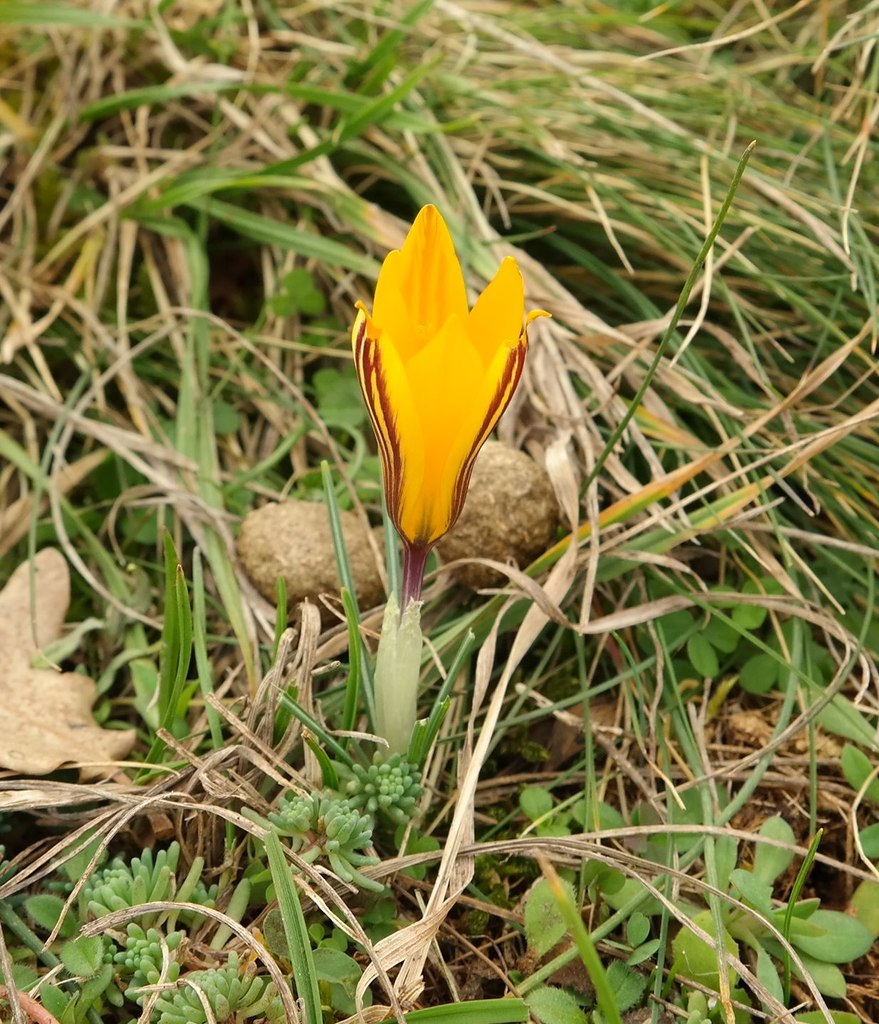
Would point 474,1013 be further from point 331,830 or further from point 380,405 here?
point 380,405

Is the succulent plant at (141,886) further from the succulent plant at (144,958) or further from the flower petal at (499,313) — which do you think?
the flower petal at (499,313)

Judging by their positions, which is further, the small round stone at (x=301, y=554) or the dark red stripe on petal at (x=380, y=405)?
the small round stone at (x=301, y=554)

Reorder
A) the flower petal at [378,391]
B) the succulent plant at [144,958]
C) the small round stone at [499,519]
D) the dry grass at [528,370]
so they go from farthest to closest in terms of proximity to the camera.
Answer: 1. the small round stone at [499,519]
2. the dry grass at [528,370]
3. the succulent plant at [144,958]
4. the flower petal at [378,391]

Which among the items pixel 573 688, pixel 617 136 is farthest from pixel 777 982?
pixel 617 136

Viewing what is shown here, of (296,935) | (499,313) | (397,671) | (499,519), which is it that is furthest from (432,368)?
(296,935)

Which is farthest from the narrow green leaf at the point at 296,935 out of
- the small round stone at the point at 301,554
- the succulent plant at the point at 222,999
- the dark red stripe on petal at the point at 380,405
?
the small round stone at the point at 301,554

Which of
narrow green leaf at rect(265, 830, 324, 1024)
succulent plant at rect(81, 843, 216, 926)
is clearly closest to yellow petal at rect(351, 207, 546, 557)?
narrow green leaf at rect(265, 830, 324, 1024)
